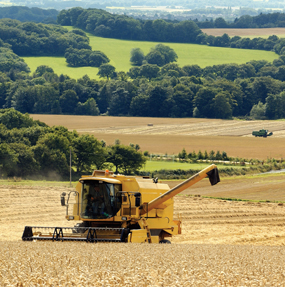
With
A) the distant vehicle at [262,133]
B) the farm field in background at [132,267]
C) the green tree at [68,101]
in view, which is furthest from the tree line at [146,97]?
the farm field in background at [132,267]

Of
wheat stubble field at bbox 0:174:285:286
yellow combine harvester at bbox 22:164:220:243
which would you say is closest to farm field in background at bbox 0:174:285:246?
wheat stubble field at bbox 0:174:285:286

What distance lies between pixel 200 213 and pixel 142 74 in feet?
529

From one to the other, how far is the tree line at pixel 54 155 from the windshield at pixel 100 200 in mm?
34109

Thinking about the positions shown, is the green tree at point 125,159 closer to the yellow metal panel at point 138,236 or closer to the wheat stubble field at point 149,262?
the wheat stubble field at point 149,262

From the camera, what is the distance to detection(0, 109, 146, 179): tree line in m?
53.4

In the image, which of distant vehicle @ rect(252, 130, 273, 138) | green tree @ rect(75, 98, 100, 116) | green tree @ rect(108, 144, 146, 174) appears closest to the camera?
green tree @ rect(108, 144, 146, 174)

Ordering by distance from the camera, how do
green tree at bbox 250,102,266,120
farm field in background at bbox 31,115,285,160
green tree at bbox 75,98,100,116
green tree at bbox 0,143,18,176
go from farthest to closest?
green tree at bbox 75,98,100,116 → green tree at bbox 250,102,266,120 → farm field in background at bbox 31,115,285,160 → green tree at bbox 0,143,18,176

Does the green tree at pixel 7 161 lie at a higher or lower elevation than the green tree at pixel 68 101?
higher

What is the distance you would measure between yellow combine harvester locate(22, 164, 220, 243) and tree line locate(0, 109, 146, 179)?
111 feet

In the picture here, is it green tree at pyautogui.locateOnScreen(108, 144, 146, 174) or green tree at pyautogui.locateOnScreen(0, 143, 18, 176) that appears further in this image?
green tree at pyautogui.locateOnScreen(108, 144, 146, 174)

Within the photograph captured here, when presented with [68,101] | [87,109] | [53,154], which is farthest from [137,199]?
[68,101]

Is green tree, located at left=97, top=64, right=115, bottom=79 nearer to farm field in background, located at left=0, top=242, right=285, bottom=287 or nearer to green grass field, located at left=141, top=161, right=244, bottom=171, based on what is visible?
green grass field, located at left=141, top=161, right=244, bottom=171

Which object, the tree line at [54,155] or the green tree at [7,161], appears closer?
the green tree at [7,161]

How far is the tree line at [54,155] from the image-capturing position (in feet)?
175
